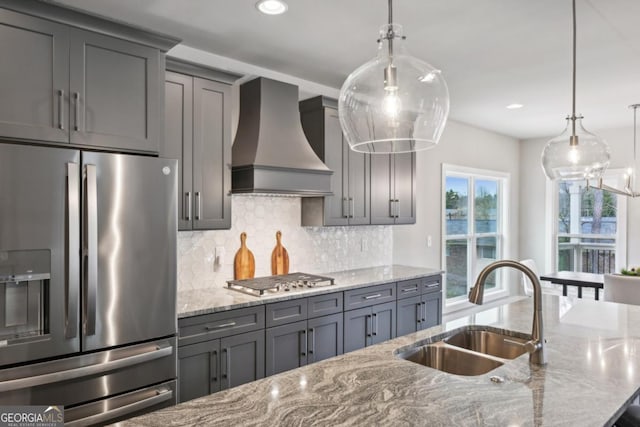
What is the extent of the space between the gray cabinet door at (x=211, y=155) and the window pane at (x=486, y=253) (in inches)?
163

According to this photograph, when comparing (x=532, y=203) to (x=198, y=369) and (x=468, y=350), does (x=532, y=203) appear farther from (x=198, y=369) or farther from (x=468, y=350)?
(x=198, y=369)

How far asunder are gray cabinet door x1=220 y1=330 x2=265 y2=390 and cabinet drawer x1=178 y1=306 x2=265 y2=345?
0.16ft

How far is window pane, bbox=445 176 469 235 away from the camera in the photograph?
541cm

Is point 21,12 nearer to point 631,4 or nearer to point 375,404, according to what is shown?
point 375,404

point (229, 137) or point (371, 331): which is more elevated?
point (229, 137)

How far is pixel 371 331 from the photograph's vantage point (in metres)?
3.43

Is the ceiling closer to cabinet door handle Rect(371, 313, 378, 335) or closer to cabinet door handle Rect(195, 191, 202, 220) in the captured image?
cabinet door handle Rect(195, 191, 202, 220)

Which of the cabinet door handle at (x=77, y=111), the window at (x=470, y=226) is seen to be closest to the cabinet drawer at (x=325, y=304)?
the cabinet door handle at (x=77, y=111)

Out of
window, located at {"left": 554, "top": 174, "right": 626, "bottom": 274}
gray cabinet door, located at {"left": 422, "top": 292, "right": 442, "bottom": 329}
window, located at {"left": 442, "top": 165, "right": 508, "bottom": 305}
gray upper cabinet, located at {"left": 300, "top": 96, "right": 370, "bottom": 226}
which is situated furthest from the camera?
window, located at {"left": 554, "top": 174, "right": 626, "bottom": 274}

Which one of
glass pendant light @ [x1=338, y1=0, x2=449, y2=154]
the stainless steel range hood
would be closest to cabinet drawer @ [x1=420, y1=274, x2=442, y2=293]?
the stainless steel range hood

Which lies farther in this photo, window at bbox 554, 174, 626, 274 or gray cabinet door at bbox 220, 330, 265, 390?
window at bbox 554, 174, 626, 274

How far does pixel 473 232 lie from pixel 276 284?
366cm

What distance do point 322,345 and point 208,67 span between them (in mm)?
2079

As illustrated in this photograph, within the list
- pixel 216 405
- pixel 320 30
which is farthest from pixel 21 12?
pixel 216 405
